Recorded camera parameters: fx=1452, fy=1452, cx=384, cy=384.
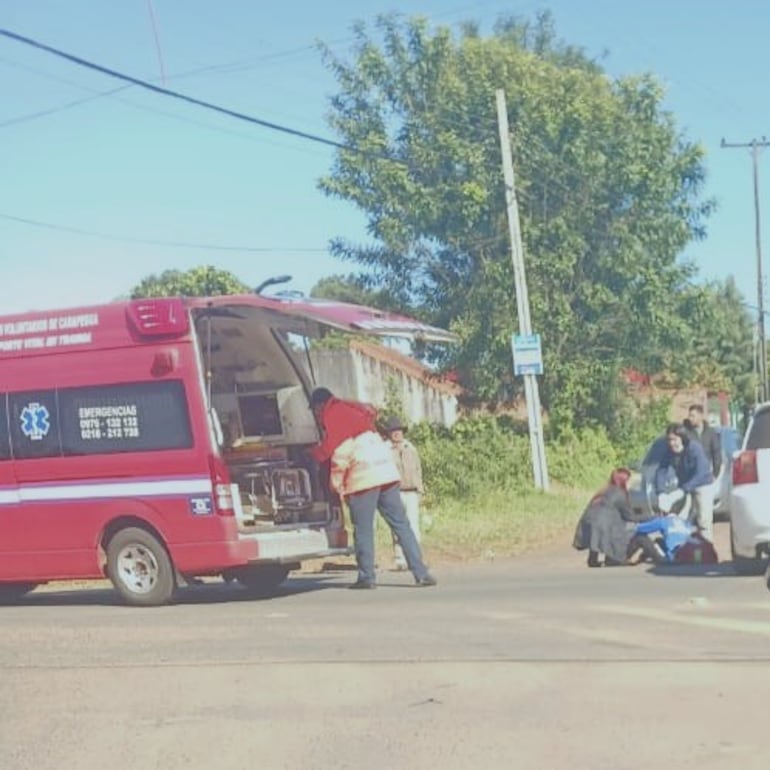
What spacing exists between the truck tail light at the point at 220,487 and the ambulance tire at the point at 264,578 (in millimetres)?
1673

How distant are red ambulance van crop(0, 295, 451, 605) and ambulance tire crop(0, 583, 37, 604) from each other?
0.41 metres

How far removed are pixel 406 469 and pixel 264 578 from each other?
7.01ft

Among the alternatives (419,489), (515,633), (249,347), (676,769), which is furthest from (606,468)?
(676,769)

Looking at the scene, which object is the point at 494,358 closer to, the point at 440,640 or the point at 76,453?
the point at 76,453

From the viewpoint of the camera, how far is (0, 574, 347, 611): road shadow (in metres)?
13.1

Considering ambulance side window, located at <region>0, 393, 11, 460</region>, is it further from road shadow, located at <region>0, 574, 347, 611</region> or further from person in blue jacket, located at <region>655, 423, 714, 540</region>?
person in blue jacket, located at <region>655, 423, 714, 540</region>

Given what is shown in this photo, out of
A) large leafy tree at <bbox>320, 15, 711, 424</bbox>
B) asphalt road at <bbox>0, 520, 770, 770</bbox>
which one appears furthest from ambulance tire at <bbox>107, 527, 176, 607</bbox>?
large leafy tree at <bbox>320, 15, 711, 424</bbox>

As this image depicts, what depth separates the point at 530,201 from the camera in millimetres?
29062

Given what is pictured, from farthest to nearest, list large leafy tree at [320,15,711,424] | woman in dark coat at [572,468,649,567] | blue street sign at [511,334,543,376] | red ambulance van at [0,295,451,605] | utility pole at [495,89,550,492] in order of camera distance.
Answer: large leafy tree at [320,15,711,424] → utility pole at [495,89,550,492] → blue street sign at [511,334,543,376] → woman in dark coat at [572,468,649,567] → red ambulance van at [0,295,451,605]

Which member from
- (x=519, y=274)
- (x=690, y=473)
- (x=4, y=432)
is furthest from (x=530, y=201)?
(x=4, y=432)

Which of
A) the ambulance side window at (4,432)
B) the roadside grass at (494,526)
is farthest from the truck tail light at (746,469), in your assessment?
the ambulance side window at (4,432)

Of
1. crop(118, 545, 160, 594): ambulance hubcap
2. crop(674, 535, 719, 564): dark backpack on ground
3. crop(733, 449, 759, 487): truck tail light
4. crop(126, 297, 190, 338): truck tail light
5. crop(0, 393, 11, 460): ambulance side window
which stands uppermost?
crop(126, 297, 190, 338): truck tail light

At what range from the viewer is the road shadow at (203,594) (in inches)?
516

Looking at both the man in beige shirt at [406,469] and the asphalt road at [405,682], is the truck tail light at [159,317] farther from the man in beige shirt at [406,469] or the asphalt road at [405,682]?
the man in beige shirt at [406,469]
